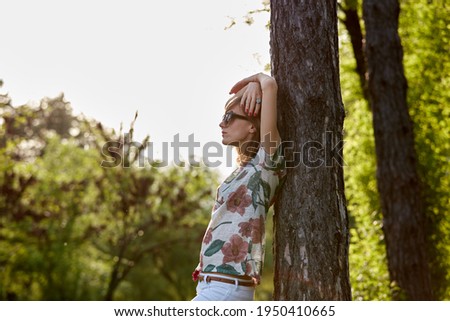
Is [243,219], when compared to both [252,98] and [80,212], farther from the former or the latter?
[80,212]

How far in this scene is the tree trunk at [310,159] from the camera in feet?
11.7

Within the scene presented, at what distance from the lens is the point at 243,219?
3.57m

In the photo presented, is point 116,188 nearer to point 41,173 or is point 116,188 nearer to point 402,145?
point 41,173

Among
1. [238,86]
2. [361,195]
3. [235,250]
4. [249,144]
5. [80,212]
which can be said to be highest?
[238,86]

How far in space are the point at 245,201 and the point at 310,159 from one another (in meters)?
0.46

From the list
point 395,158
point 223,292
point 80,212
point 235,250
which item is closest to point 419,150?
point 395,158

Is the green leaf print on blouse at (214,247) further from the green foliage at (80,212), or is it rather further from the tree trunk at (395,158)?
the green foliage at (80,212)

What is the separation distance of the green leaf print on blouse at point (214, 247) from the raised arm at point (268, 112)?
62 cm

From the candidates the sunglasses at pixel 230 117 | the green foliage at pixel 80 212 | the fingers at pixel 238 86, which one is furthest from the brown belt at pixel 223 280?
the green foliage at pixel 80 212

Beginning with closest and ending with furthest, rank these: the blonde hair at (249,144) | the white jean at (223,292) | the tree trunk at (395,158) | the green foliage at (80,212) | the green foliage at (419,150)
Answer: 1. the white jean at (223,292)
2. the blonde hair at (249,144)
3. the tree trunk at (395,158)
4. the green foliage at (419,150)
5. the green foliage at (80,212)

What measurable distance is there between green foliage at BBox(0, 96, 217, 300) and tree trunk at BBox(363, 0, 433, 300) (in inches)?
217

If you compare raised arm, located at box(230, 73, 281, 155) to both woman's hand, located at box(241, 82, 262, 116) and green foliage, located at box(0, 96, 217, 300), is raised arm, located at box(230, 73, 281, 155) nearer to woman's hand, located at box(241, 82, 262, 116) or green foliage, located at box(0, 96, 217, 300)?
woman's hand, located at box(241, 82, 262, 116)

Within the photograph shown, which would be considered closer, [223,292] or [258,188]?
[223,292]

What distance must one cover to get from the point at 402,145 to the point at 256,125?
5.18 meters
